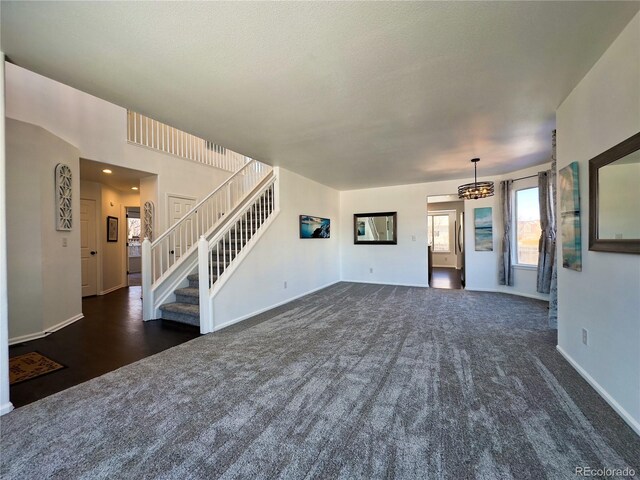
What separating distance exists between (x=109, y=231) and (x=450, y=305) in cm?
790

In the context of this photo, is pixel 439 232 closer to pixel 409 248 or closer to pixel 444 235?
pixel 444 235

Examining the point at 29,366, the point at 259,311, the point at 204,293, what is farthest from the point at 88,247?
the point at 259,311

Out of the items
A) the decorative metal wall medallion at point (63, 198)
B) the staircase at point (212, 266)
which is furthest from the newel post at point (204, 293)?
the decorative metal wall medallion at point (63, 198)

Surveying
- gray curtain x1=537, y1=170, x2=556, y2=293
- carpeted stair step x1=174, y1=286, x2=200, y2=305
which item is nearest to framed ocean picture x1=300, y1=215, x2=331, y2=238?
carpeted stair step x1=174, y1=286, x2=200, y2=305

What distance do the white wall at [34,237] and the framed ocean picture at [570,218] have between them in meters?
6.01

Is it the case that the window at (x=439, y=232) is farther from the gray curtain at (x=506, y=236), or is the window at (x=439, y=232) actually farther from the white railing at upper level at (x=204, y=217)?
the white railing at upper level at (x=204, y=217)

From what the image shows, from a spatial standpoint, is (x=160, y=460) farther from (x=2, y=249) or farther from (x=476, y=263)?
(x=476, y=263)

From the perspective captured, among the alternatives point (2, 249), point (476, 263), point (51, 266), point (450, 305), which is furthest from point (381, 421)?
point (476, 263)

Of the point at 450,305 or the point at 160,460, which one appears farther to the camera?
the point at 450,305

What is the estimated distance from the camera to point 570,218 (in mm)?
2432

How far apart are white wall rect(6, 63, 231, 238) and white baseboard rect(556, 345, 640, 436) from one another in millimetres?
6377

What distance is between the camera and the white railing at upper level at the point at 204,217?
476 cm

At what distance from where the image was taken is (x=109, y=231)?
663 centimetres

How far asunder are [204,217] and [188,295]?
1.90 meters
